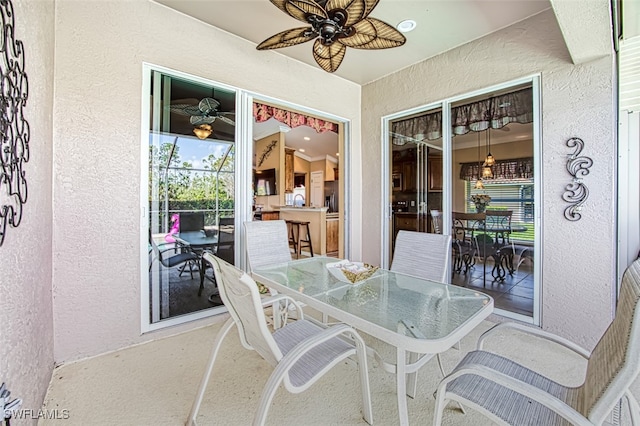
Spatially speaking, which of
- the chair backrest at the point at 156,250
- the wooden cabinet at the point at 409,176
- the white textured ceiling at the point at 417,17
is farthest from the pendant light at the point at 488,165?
the chair backrest at the point at 156,250

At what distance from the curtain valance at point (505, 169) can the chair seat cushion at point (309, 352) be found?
7.85 ft

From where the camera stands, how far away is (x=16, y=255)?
1212 mm

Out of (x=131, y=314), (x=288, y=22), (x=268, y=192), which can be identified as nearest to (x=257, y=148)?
(x=268, y=192)

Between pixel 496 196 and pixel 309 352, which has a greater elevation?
pixel 496 196

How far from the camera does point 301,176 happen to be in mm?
10438

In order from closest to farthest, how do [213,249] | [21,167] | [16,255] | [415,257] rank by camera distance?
[16,255]
[21,167]
[415,257]
[213,249]

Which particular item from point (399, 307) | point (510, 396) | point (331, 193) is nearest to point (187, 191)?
point (399, 307)

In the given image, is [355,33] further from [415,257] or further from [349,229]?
[349,229]

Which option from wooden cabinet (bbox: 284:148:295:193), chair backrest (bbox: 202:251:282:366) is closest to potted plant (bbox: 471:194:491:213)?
chair backrest (bbox: 202:251:282:366)

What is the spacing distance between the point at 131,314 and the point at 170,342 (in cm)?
37

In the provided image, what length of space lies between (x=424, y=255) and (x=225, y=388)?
1.61 meters

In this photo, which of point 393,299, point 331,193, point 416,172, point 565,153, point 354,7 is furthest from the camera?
point 331,193

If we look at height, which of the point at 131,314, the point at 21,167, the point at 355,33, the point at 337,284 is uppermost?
the point at 355,33

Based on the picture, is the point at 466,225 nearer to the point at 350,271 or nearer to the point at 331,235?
the point at 350,271
